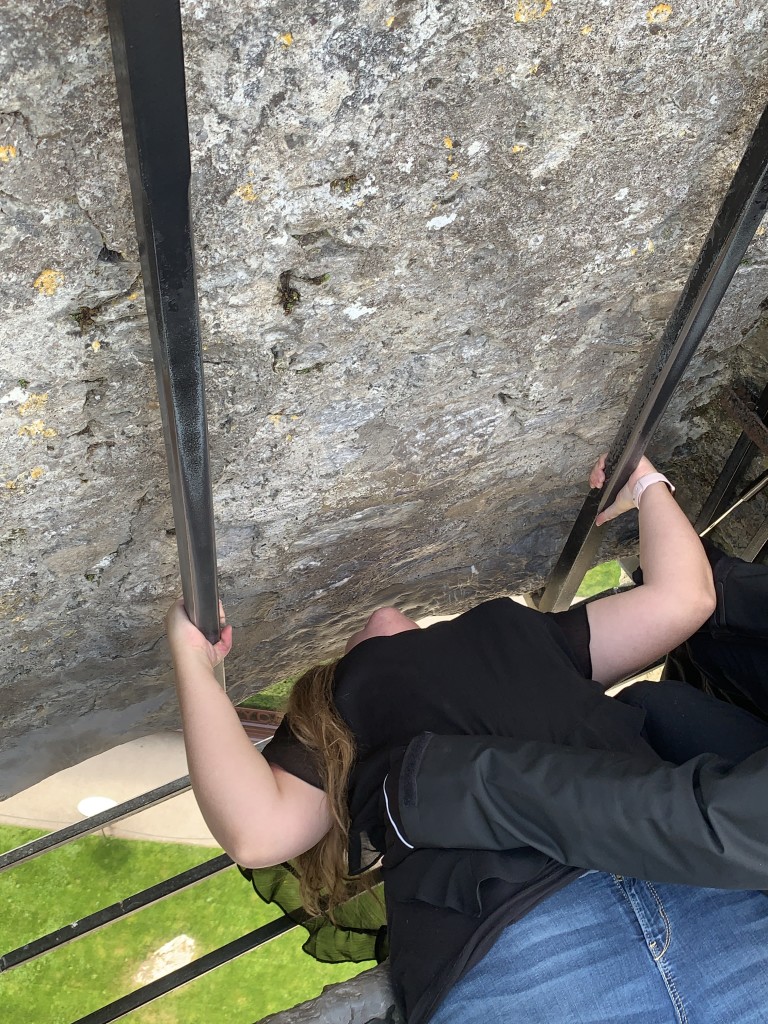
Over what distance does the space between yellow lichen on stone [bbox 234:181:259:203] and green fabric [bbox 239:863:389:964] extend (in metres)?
1.27

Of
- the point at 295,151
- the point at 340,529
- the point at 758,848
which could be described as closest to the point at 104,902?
the point at 340,529

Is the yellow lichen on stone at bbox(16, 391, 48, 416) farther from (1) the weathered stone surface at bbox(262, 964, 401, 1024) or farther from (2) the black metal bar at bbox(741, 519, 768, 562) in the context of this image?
(2) the black metal bar at bbox(741, 519, 768, 562)

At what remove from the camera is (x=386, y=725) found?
1611mm

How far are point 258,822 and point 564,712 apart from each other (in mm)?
553

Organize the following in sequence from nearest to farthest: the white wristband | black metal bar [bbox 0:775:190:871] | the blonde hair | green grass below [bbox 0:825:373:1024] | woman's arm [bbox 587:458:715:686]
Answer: the blonde hair → woman's arm [bbox 587:458:715:686] → the white wristband → black metal bar [bbox 0:775:190:871] → green grass below [bbox 0:825:373:1024]

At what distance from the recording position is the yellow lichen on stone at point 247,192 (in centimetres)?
111

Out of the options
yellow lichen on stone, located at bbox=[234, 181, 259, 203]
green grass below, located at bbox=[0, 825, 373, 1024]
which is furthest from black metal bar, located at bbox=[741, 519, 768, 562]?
green grass below, located at bbox=[0, 825, 373, 1024]

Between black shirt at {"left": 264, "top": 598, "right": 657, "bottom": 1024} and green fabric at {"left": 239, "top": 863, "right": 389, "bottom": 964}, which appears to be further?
green fabric at {"left": 239, "top": 863, "right": 389, "bottom": 964}

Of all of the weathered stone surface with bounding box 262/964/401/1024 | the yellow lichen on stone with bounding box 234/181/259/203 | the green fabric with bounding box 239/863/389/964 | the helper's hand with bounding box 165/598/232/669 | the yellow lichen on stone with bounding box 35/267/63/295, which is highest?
the yellow lichen on stone with bounding box 234/181/259/203

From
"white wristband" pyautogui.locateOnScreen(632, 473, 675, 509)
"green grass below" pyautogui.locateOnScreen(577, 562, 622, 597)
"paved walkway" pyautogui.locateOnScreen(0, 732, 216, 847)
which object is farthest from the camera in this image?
"green grass below" pyautogui.locateOnScreen(577, 562, 622, 597)

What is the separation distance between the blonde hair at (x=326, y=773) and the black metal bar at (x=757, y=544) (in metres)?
1.24

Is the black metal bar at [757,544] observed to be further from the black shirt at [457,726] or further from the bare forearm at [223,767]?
the bare forearm at [223,767]

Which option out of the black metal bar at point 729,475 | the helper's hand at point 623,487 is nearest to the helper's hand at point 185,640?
the helper's hand at point 623,487

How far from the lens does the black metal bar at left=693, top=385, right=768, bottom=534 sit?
2078 millimetres
